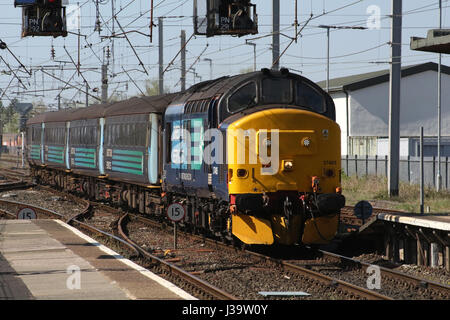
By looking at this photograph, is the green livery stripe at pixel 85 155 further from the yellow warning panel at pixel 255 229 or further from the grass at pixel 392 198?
the yellow warning panel at pixel 255 229

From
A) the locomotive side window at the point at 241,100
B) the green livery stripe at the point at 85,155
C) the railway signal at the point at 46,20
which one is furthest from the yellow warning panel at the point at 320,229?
the green livery stripe at the point at 85,155

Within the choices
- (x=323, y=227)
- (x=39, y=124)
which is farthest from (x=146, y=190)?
(x=39, y=124)

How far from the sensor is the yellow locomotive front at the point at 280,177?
1409 cm

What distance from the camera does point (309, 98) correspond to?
50.2ft

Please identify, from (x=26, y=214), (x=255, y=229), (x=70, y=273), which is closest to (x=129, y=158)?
(x=26, y=214)

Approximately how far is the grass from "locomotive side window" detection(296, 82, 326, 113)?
8.58 metres

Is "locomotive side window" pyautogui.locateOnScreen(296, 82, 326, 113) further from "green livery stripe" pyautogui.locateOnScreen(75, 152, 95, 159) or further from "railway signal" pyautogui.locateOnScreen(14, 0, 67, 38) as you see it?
"green livery stripe" pyautogui.locateOnScreen(75, 152, 95, 159)

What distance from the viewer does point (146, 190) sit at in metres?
21.8

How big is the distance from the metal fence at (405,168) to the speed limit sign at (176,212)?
51.7ft

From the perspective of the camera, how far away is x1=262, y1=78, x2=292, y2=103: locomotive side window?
1498 cm

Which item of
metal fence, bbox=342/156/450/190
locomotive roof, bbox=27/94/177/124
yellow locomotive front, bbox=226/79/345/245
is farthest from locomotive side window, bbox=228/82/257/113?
metal fence, bbox=342/156/450/190

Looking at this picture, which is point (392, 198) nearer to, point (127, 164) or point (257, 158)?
point (127, 164)

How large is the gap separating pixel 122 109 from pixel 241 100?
10001mm
